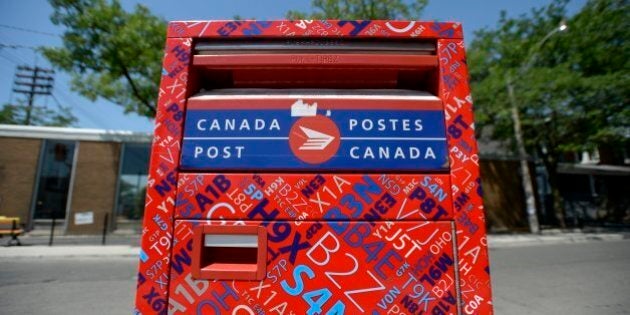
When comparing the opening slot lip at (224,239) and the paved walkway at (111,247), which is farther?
the paved walkway at (111,247)

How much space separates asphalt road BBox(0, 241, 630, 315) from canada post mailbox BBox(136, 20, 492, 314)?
3.91m

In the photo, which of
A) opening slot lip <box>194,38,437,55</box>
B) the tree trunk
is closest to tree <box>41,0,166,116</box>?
opening slot lip <box>194,38,437,55</box>

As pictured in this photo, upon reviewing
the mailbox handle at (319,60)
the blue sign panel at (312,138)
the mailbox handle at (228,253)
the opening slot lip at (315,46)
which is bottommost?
the mailbox handle at (228,253)

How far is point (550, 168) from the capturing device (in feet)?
58.7

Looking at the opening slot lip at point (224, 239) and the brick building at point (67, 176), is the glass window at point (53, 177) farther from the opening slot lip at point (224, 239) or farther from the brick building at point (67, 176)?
the opening slot lip at point (224, 239)

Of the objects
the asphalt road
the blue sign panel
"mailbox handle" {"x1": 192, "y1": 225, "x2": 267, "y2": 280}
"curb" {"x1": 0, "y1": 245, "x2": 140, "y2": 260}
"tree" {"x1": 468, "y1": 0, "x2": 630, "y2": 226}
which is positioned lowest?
"curb" {"x1": 0, "y1": 245, "x2": 140, "y2": 260}

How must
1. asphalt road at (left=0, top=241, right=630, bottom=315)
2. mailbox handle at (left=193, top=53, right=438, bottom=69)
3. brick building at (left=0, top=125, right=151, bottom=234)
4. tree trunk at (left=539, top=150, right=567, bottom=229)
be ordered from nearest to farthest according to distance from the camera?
mailbox handle at (left=193, top=53, right=438, bottom=69)
asphalt road at (left=0, top=241, right=630, bottom=315)
brick building at (left=0, top=125, right=151, bottom=234)
tree trunk at (left=539, top=150, right=567, bottom=229)

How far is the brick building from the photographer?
52.8 ft

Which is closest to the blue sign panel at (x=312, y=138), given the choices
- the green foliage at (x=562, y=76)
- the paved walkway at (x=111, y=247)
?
the paved walkway at (x=111, y=247)

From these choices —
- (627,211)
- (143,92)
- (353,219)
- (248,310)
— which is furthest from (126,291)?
(627,211)

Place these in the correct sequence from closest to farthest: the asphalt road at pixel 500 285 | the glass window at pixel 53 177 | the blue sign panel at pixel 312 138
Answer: the blue sign panel at pixel 312 138 < the asphalt road at pixel 500 285 < the glass window at pixel 53 177

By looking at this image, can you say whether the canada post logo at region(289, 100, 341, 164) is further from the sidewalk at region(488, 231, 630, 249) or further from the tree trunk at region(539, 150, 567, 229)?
the tree trunk at region(539, 150, 567, 229)

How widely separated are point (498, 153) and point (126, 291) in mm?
19679

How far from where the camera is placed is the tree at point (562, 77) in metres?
13.4
